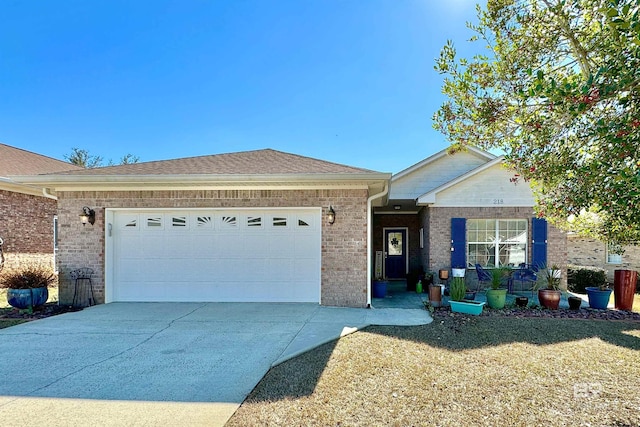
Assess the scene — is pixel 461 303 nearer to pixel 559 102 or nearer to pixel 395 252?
pixel 559 102

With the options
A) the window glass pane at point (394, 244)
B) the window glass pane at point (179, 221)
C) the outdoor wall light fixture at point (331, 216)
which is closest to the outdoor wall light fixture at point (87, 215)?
the window glass pane at point (179, 221)

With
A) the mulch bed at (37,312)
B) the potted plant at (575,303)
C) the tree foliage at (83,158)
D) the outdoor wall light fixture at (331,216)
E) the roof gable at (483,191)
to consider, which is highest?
the tree foliage at (83,158)

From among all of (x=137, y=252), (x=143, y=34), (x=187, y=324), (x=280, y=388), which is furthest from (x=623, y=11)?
(x=143, y=34)

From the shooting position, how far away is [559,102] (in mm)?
3381

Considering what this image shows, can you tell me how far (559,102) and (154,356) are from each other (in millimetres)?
5721

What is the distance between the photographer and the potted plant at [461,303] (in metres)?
7.55

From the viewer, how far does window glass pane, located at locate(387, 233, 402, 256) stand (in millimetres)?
14984

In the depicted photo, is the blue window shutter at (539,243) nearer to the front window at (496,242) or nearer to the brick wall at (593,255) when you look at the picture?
the front window at (496,242)

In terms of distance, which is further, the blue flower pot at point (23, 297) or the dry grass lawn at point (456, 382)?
the blue flower pot at point (23, 297)

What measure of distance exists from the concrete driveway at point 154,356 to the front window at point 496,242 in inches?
175

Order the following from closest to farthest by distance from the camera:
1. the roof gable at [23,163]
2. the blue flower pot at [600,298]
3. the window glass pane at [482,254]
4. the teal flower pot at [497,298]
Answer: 1. the teal flower pot at [497,298]
2. the blue flower pot at [600,298]
3. the window glass pane at [482,254]
4. the roof gable at [23,163]

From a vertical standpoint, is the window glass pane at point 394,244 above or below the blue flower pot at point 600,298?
above

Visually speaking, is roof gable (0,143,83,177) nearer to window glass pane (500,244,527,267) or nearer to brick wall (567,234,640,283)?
window glass pane (500,244,527,267)

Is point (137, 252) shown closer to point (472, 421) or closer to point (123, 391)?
point (123, 391)
